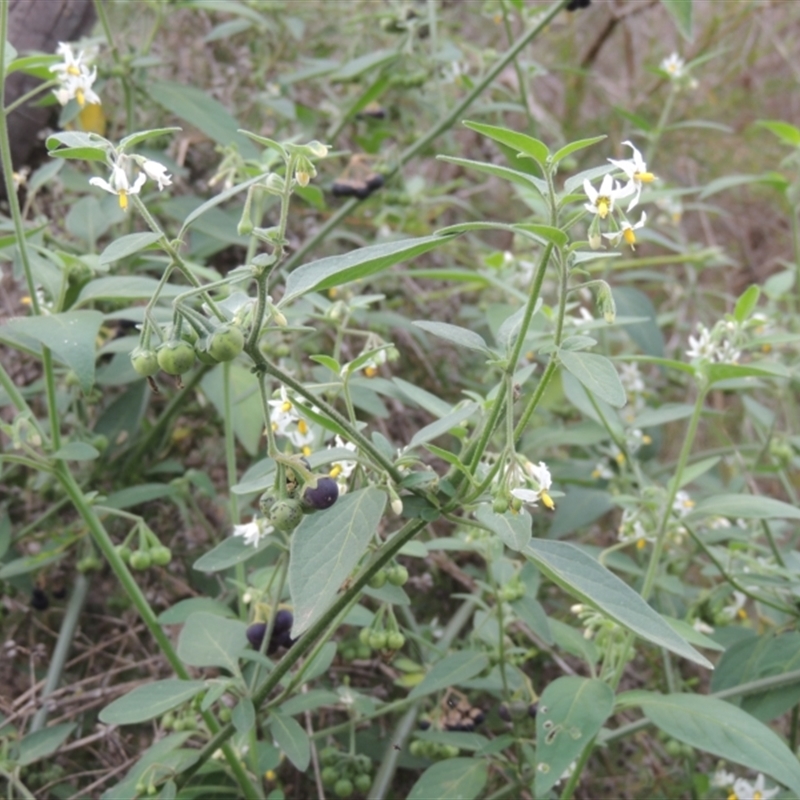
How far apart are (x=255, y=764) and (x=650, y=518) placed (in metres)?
0.87

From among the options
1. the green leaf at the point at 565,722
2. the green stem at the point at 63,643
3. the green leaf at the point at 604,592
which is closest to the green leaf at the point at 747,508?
the green leaf at the point at 565,722

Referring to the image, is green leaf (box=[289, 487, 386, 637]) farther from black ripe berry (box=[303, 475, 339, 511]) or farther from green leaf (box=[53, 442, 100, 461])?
green leaf (box=[53, 442, 100, 461])

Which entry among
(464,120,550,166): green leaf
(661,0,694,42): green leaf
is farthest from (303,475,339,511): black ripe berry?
(661,0,694,42): green leaf

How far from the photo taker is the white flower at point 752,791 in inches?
64.1

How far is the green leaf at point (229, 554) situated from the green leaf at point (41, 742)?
0.46m

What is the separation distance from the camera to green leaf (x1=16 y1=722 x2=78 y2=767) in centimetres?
155

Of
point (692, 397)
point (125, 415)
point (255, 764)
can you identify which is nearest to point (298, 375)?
point (125, 415)

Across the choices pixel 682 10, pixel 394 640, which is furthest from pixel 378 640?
pixel 682 10

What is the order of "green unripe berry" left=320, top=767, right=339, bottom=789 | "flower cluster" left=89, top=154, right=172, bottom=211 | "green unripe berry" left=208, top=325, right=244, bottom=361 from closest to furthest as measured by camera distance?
1. "green unripe berry" left=208, top=325, right=244, bottom=361
2. "flower cluster" left=89, top=154, right=172, bottom=211
3. "green unripe berry" left=320, top=767, right=339, bottom=789

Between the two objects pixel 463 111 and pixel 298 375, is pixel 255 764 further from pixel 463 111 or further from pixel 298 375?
pixel 463 111

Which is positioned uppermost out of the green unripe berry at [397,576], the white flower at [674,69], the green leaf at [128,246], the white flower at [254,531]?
the white flower at [674,69]

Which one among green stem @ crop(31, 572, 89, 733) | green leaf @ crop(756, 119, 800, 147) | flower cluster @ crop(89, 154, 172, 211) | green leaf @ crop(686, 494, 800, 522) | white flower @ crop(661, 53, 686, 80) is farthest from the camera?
white flower @ crop(661, 53, 686, 80)

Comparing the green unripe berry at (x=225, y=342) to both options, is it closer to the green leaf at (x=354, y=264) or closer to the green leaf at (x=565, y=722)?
the green leaf at (x=354, y=264)

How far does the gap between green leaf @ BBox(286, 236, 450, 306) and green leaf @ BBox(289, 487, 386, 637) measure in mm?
250
